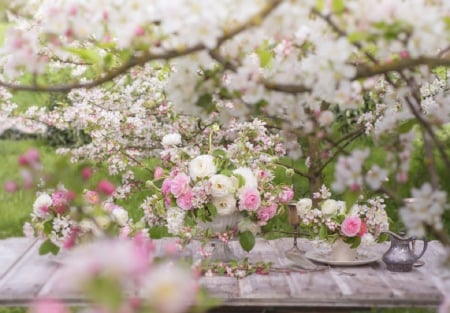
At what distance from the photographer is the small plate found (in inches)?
132

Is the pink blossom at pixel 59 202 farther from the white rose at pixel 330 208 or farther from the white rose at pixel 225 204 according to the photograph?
the white rose at pixel 330 208

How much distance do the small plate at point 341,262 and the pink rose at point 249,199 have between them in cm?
32

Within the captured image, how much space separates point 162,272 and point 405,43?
98cm

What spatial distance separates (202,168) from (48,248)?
0.68 meters

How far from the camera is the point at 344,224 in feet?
11.2

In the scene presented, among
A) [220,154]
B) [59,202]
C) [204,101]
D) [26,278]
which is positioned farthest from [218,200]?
[204,101]

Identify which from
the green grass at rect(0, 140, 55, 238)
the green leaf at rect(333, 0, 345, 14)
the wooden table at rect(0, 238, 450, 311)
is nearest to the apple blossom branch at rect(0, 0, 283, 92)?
the green leaf at rect(333, 0, 345, 14)

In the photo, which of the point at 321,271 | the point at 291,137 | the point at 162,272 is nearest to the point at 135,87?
the point at 321,271

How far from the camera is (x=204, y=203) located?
3.38 m

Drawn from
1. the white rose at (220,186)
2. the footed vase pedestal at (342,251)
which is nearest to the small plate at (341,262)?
the footed vase pedestal at (342,251)

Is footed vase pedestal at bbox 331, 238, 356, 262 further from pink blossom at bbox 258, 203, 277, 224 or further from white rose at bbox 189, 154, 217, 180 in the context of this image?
white rose at bbox 189, 154, 217, 180

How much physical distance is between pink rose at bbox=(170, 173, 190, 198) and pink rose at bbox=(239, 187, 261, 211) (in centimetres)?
21

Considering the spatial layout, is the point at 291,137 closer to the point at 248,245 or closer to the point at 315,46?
the point at 315,46

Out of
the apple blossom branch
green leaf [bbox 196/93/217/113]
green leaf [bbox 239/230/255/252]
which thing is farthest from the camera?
green leaf [bbox 239/230/255/252]
